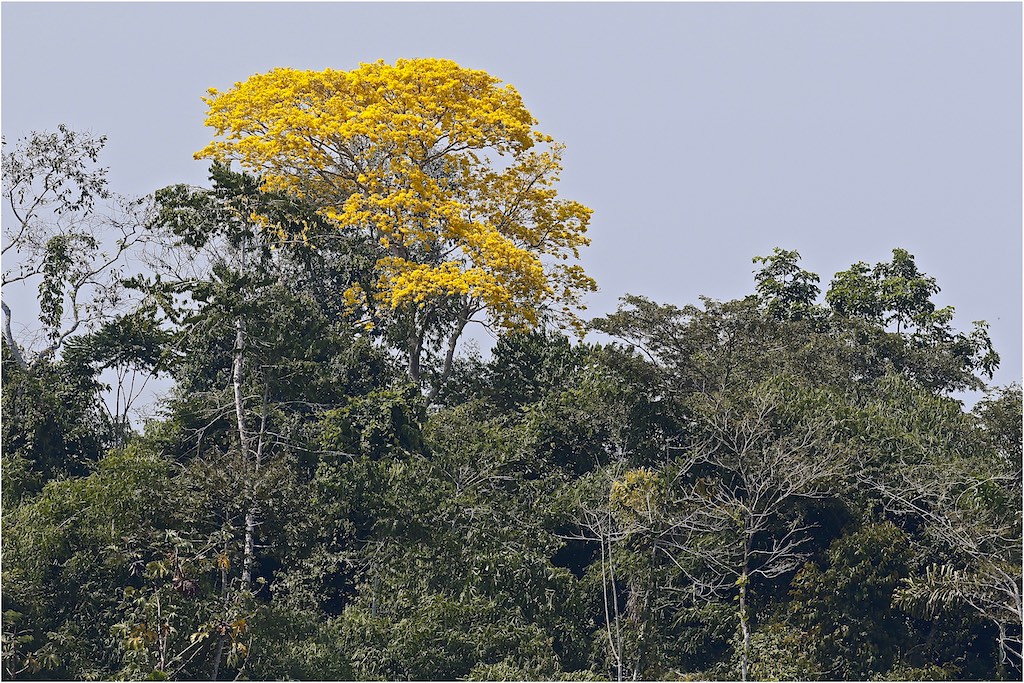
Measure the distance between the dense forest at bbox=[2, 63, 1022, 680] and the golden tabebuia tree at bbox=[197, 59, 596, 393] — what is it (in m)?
0.07

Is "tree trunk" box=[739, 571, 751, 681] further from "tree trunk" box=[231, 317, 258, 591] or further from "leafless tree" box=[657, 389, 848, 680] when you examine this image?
"tree trunk" box=[231, 317, 258, 591]

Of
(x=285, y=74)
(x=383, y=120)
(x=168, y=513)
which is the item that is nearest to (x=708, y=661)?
(x=168, y=513)

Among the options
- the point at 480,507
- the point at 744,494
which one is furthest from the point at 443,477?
the point at 744,494

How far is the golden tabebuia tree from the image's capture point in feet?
56.0

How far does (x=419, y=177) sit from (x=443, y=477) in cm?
345

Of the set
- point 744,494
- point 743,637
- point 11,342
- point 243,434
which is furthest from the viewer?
point 11,342

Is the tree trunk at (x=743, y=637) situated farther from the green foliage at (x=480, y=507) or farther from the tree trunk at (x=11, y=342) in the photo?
the tree trunk at (x=11, y=342)

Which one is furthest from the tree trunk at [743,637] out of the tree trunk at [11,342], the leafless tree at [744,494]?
the tree trunk at [11,342]

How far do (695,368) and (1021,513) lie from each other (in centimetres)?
360

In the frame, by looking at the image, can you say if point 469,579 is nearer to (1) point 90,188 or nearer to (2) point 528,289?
(2) point 528,289

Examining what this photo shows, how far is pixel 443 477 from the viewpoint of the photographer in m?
15.8

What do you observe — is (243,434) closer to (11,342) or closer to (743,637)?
(11,342)

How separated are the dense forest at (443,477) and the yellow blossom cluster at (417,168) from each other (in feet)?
0.21

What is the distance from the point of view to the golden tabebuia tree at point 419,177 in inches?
672
